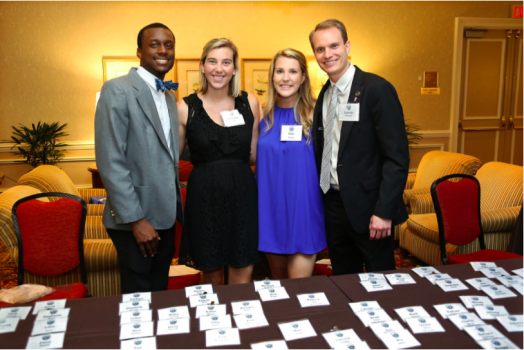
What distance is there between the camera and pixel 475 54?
21.6ft

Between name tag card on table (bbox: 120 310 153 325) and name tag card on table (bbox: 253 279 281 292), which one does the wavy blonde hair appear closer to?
name tag card on table (bbox: 253 279 281 292)

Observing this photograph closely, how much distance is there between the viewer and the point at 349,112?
6.59 feet

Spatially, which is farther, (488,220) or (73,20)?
(73,20)

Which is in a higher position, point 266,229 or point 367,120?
point 367,120

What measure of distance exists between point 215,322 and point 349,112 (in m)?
1.20

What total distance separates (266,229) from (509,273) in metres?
1.16

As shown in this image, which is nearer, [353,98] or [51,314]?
[51,314]

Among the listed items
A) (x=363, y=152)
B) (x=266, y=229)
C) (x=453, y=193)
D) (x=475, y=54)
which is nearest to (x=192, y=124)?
(x=266, y=229)

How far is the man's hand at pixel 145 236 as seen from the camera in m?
1.96

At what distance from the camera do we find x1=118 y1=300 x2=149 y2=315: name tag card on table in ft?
4.33

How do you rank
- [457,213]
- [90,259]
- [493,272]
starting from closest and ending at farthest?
[493,272] < [457,213] < [90,259]

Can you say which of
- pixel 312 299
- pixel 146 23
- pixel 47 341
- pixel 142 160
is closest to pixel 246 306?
pixel 312 299

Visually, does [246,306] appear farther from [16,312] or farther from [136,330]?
[16,312]

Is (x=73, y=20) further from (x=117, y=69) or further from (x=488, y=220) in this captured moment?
(x=488, y=220)
